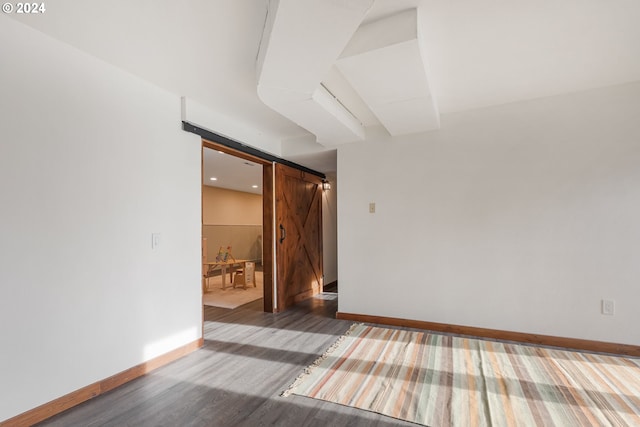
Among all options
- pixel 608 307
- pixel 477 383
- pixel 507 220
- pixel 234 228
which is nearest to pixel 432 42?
pixel 507 220

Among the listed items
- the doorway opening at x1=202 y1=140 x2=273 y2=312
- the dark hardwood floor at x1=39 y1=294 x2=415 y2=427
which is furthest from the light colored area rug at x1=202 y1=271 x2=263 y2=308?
the dark hardwood floor at x1=39 y1=294 x2=415 y2=427

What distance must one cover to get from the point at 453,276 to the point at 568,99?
2145 millimetres

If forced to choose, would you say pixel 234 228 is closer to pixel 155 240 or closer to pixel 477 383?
pixel 155 240

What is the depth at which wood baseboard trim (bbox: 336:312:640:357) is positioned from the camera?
108 inches

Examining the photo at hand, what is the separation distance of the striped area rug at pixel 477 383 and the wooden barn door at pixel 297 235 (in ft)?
5.80

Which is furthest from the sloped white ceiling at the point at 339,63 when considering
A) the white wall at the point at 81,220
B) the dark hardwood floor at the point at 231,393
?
the dark hardwood floor at the point at 231,393

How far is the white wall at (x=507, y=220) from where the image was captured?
9.21 ft

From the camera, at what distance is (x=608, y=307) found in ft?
9.18

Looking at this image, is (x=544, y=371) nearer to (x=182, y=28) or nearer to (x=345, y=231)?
(x=345, y=231)

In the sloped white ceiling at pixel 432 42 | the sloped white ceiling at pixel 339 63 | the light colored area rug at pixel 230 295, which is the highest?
the sloped white ceiling at pixel 432 42

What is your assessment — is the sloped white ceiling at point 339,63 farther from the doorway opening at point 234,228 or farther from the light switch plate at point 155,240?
the light switch plate at point 155,240

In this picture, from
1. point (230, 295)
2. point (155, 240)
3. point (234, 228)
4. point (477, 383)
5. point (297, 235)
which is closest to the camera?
point (477, 383)

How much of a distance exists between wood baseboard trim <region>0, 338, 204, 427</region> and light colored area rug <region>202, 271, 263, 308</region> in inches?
79.0

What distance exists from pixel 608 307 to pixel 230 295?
5.15 metres
